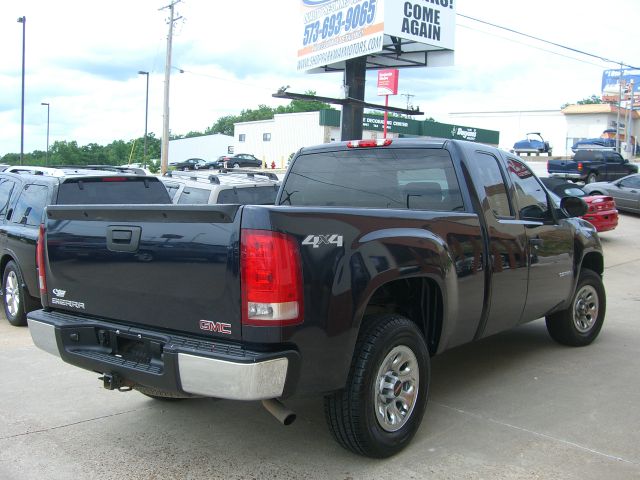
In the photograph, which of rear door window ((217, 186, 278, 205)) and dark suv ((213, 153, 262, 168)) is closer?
rear door window ((217, 186, 278, 205))

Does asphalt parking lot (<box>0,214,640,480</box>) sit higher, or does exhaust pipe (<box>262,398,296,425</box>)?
exhaust pipe (<box>262,398,296,425</box>)

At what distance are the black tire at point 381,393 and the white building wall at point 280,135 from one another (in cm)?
5799

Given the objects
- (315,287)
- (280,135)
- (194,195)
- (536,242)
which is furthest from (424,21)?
(280,135)

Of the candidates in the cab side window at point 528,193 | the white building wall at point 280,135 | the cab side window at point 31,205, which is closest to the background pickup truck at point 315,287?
the cab side window at point 528,193

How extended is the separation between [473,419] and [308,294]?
197 centimetres

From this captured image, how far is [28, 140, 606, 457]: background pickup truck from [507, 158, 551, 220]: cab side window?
0.19m

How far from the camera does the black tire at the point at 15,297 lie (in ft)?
24.0

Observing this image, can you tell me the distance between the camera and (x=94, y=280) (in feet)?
12.7

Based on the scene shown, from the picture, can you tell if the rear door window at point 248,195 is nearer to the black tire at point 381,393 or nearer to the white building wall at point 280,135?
the black tire at point 381,393

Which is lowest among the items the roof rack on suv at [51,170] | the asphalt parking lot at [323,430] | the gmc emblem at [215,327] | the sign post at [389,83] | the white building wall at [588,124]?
the asphalt parking lot at [323,430]

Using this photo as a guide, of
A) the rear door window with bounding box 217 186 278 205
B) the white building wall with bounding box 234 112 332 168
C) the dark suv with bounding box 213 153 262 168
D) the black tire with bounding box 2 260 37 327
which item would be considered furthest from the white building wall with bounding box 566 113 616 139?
the black tire with bounding box 2 260 37 327

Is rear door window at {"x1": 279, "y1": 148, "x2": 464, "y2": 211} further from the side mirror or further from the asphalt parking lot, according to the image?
the side mirror

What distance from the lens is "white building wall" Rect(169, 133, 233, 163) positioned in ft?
280

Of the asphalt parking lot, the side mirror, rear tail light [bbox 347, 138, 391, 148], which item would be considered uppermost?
rear tail light [bbox 347, 138, 391, 148]
